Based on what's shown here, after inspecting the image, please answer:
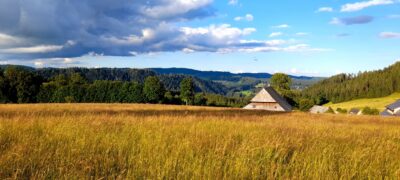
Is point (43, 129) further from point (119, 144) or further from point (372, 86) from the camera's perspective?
point (372, 86)

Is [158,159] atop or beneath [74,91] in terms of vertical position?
atop

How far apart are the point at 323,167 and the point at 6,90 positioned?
83766 mm

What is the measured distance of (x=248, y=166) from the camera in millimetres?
5113

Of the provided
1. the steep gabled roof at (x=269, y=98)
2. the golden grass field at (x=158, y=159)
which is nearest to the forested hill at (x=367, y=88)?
the steep gabled roof at (x=269, y=98)

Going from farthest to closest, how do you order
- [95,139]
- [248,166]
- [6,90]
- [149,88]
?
[149,88] < [6,90] < [95,139] < [248,166]

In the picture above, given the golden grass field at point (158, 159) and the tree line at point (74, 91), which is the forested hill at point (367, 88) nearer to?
the tree line at point (74, 91)

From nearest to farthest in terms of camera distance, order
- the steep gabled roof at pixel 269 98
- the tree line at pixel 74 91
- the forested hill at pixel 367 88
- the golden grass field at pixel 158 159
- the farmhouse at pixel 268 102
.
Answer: the golden grass field at pixel 158 159 < the farmhouse at pixel 268 102 < the steep gabled roof at pixel 269 98 < the tree line at pixel 74 91 < the forested hill at pixel 367 88

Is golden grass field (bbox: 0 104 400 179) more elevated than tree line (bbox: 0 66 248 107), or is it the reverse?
golden grass field (bbox: 0 104 400 179)

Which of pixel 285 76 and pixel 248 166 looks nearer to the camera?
pixel 248 166

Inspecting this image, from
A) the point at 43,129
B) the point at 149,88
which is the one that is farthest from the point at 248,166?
the point at 149,88

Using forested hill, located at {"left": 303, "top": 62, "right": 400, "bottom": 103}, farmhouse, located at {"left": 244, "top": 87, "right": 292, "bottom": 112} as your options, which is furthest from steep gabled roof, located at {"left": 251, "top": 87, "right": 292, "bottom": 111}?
forested hill, located at {"left": 303, "top": 62, "right": 400, "bottom": 103}

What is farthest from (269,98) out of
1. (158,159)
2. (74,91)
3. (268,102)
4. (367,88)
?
(367,88)

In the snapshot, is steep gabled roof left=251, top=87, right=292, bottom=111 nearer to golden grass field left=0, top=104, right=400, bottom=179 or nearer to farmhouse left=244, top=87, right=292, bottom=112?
farmhouse left=244, top=87, right=292, bottom=112

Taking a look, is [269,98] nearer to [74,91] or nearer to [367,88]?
[74,91]
